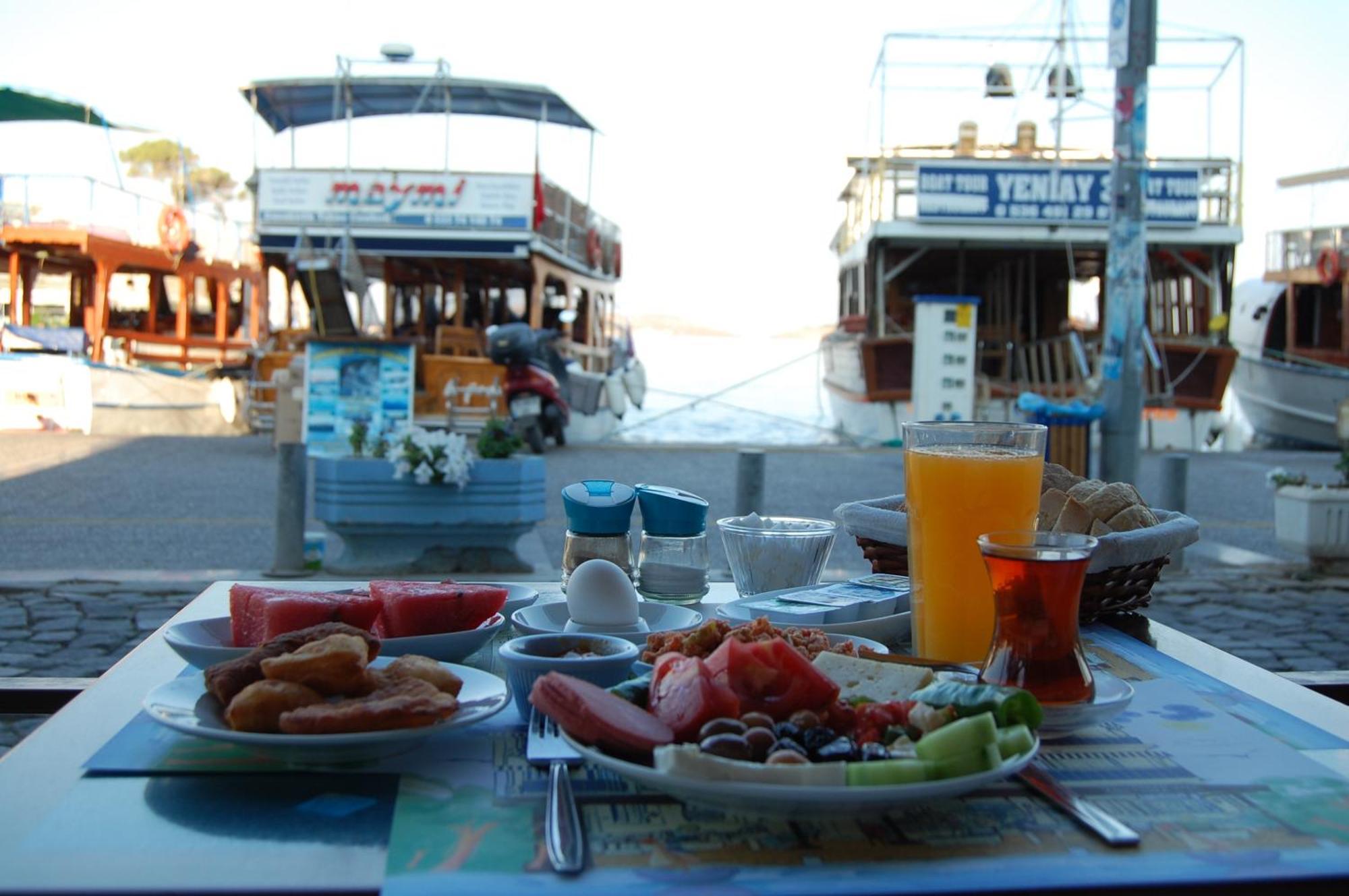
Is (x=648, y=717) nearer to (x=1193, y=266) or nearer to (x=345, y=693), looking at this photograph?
(x=345, y=693)

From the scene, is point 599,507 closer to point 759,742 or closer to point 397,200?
point 759,742

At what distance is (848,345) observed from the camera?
63.1ft

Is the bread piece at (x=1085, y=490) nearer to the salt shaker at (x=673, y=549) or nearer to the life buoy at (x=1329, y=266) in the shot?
the salt shaker at (x=673, y=549)

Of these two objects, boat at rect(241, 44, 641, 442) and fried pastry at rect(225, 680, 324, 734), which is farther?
boat at rect(241, 44, 641, 442)

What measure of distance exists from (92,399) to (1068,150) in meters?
14.9

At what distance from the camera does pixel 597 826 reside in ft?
3.20

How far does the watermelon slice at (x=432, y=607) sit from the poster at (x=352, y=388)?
9905 mm

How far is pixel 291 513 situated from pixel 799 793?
→ 5440 mm

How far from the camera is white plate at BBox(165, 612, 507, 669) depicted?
1.41 m

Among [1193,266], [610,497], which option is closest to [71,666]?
[610,497]

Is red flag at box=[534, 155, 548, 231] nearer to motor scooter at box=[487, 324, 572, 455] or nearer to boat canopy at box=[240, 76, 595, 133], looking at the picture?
boat canopy at box=[240, 76, 595, 133]

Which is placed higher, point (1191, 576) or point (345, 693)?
point (345, 693)

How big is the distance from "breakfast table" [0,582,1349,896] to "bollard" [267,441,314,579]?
474cm

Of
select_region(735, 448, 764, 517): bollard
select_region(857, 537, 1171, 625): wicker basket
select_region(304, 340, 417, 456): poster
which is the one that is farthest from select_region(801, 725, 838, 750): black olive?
select_region(304, 340, 417, 456): poster
